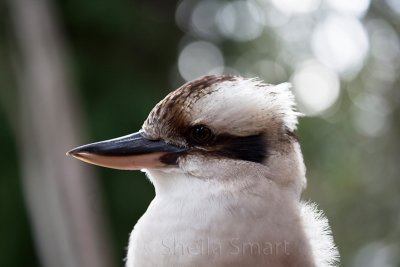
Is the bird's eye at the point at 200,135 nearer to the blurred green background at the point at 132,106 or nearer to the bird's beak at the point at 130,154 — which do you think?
the bird's beak at the point at 130,154

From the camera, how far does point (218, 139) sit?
2338 mm

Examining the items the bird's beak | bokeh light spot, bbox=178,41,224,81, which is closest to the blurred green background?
bokeh light spot, bbox=178,41,224,81

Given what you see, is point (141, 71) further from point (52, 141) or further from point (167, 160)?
point (167, 160)

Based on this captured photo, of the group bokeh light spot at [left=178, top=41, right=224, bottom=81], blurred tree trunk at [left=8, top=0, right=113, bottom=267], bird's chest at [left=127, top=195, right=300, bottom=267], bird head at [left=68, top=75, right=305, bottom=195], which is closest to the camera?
bird's chest at [left=127, top=195, right=300, bottom=267]

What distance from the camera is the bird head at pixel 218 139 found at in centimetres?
231

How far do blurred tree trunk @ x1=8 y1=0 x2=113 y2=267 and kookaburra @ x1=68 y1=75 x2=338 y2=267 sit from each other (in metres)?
4.01

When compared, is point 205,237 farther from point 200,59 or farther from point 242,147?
point 200,59

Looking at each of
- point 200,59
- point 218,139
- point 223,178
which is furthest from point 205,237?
point 200,59

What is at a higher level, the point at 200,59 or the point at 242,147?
the point at 242,147

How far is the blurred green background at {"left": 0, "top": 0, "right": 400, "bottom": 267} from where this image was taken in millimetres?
7035

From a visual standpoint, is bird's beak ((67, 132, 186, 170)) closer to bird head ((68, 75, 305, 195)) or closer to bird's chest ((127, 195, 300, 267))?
bird head ((68, 75, 305, 195))

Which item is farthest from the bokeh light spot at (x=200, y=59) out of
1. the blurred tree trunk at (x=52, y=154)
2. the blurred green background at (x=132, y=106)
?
the blurred tree trunk at (x=52, y=154)

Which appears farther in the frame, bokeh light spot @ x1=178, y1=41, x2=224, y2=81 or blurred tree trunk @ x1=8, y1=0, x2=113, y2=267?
bokeh light spot @ x1=178, y1=41, x2=224, y2=81

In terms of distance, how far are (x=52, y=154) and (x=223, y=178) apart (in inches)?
183
